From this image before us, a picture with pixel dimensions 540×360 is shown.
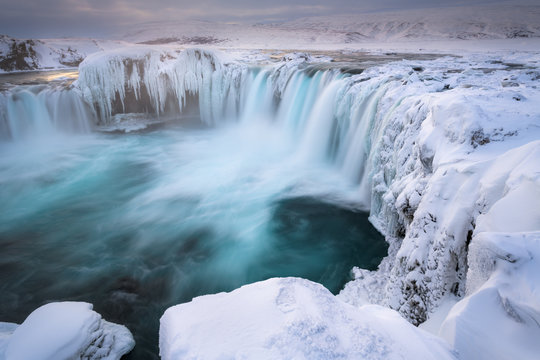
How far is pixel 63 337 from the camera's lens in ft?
9.05

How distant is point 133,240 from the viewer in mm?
5926

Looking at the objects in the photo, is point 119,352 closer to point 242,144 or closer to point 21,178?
point 21,178

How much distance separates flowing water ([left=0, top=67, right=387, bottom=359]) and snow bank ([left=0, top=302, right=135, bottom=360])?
0.41 metres

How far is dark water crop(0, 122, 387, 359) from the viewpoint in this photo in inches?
185

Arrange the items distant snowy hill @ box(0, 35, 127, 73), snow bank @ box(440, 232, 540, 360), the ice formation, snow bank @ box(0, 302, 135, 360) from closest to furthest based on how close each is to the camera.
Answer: snow bank @ box(440, 232, 540, 360), the ice formation, snow bank @ box(0, 302, 135, 360), distant snowy hill @ box(0, 35, 127, 73)

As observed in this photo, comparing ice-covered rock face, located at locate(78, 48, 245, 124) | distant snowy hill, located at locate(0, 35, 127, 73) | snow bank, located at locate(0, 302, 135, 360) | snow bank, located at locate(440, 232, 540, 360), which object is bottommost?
snow bank, located at locate(0, 302, 135, 360)

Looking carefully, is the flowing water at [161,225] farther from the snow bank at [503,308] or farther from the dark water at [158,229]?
the snow bank at [503,308]

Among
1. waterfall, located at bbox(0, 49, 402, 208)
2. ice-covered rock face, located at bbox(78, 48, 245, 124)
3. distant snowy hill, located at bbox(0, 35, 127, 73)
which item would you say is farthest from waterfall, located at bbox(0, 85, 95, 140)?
distant snowy hill, located at bbox(0, 35, 127, 73)

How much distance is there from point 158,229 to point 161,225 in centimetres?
16

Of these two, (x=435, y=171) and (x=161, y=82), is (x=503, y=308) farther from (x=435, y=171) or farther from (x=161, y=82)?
(x=161, y=82)

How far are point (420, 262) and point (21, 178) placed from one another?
1051 cm

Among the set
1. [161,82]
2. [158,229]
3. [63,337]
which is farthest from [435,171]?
[161,82]

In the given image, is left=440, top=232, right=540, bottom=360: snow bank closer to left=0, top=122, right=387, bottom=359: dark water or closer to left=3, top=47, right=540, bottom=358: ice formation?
left=3, top=47, right=540, bottom=358: ice formation

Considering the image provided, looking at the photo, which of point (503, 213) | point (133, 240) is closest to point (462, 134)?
point (503, 213)
